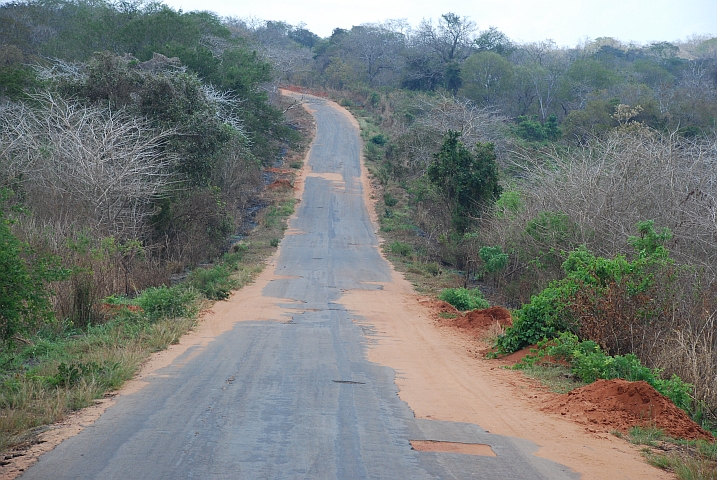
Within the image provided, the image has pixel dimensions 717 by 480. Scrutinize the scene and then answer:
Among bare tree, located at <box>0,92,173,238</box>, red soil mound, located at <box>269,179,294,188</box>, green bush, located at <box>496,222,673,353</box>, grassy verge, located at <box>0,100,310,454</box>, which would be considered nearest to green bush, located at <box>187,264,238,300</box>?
grassy verge, located at <box>0,100,310,454</box>

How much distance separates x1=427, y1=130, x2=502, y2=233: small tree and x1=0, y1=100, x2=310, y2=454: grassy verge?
939 centimetres

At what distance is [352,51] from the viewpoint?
81375 millimetres

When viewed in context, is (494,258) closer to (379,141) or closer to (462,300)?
(462,300)

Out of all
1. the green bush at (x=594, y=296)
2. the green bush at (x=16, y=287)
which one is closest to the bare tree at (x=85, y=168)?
the green bush at (x=16, y=287)

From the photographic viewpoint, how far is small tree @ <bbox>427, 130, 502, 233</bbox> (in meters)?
24.4

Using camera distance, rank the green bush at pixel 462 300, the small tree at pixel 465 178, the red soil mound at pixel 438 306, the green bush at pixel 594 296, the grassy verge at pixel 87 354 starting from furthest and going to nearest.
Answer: the small tree at pixel 465 178, the green bush at pixel 462 300, the red soil mound at pixel 438 306, the green bush at pixel 594 296, the grassy verge at pixel 87 354

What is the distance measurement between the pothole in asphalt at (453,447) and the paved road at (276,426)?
0.27 feet

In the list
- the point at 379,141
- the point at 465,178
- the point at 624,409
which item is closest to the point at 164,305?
the point at 624,409

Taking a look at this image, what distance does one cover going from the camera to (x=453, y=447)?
6.34 m

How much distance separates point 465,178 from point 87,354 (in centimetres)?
1689

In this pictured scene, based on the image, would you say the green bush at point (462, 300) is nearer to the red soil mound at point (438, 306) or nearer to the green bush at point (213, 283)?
the red soil mound at point (438, 306)

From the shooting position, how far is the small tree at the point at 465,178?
2439 centimetres

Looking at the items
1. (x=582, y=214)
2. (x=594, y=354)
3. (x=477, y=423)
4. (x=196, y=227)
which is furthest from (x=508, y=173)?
(x=477, y=423)

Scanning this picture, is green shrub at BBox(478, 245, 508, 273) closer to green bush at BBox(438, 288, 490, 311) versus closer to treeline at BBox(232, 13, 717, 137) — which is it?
green bush at BBox(438, 288, 490, 311)
